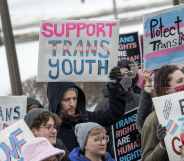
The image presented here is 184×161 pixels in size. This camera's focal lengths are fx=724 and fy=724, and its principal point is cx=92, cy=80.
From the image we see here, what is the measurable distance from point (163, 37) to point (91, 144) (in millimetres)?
1688

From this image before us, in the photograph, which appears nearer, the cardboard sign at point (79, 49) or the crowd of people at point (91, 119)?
the crowd of people at point (91, 119)

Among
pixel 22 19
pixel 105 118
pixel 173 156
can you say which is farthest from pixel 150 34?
pixel 22 19

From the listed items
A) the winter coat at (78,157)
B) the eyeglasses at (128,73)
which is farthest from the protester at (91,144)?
the eyeglasses at (128,73)

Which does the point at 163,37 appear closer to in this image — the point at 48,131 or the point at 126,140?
the point at 126,140

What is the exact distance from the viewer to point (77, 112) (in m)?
5.50

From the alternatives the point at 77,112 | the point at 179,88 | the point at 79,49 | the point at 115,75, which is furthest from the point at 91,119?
the point at 179,88

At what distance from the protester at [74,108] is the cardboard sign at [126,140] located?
3.41ft

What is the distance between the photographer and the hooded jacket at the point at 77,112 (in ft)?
18.0

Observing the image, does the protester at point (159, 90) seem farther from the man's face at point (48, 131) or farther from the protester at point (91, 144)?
the man's face at point (48, 131)

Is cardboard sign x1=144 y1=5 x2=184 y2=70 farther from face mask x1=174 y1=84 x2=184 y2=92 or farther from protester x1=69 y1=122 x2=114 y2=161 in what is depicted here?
protester x1=69 y1=122 x2=114 y2=161

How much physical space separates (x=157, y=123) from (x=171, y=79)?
31cm

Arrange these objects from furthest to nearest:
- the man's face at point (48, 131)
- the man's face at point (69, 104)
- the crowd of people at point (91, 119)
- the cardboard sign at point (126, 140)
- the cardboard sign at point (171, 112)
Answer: the cardboard sign at point (126, 140) < the man's face at point (69, 104) < the man's face at point (48, 131) < the crowd of people at point (91, 119) < the cardboard sign at point (171, 112)

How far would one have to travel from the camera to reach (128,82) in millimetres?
5852

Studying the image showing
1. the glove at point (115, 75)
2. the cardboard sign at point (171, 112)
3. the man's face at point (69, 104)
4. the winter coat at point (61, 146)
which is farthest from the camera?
the glove at point (115, 75)
